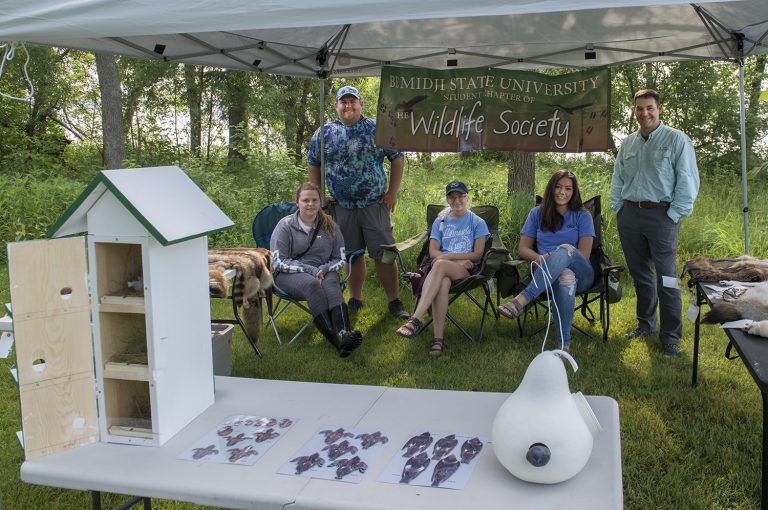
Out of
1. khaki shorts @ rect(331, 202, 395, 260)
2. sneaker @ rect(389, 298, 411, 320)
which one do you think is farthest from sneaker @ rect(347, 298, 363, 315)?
khaki shorts @ rect(331, 202, 395, 260)

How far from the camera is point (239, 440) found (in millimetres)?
1725

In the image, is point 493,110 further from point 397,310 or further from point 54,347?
point 54,347

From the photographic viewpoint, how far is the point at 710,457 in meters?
2.73

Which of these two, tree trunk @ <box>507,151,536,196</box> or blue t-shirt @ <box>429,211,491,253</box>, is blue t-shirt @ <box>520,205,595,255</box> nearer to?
blue t-shirt @ <box>429,211,491,253</box>

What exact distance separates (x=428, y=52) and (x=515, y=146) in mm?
942

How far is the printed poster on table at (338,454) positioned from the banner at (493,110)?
313 cm

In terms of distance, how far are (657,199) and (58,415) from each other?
3.35 metres

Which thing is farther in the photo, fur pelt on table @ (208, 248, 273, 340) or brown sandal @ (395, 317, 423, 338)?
brown sandal @ (395, 317, 423, 338)

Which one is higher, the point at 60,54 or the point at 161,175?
the point at 60,54

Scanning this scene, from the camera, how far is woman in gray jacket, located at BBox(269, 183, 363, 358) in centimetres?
401

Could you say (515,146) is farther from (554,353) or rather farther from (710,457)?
(554,353)

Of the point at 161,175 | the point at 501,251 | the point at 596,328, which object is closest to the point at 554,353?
the point at 161,175

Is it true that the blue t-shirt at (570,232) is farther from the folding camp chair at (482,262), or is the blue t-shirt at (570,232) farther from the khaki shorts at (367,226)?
the khaki shorts at (367,226)

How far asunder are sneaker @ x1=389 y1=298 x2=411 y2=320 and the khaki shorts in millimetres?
350
